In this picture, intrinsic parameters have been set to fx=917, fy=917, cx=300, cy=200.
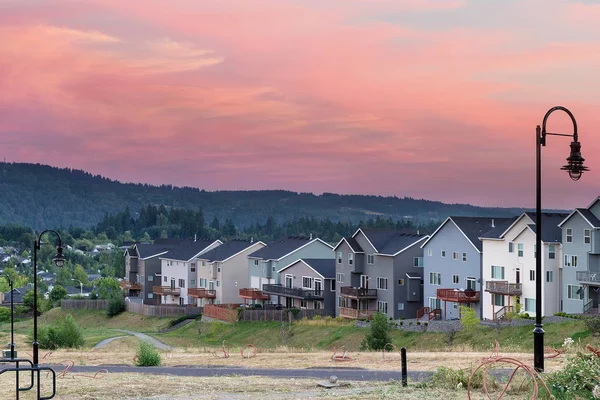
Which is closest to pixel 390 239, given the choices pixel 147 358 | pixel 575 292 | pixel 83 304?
pixel 575 292

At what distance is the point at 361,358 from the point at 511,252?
40.7m

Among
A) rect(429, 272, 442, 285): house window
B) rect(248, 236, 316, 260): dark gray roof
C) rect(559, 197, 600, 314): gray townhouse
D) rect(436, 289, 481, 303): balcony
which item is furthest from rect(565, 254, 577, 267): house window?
rect(248, 236, 316, 260): dark gray roof

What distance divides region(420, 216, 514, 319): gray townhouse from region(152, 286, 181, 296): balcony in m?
39.2

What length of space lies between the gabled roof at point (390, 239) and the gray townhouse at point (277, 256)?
1246 centimetres

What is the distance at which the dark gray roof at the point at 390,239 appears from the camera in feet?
276

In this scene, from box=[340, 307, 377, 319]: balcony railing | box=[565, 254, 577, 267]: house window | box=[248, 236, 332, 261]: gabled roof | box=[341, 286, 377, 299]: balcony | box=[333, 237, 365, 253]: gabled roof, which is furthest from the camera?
box=[248, 236, 332, 261]: gabled roof

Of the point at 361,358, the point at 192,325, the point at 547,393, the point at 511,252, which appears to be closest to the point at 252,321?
the point at 192,325

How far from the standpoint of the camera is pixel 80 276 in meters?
185

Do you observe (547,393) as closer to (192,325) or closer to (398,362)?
(398,362)

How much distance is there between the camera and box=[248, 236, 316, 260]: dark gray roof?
325 feet

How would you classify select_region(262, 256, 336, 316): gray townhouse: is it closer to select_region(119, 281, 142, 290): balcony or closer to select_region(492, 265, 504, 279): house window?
select_region(492, 265, 504, 279): house window

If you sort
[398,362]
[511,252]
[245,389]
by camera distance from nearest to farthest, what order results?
[245,389]
[398,362]
[511,252]

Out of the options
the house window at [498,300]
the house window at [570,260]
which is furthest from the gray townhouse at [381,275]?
the house window at [570,260]

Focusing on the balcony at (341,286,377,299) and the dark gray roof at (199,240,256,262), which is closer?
the balcony at (341,286,377,299)
